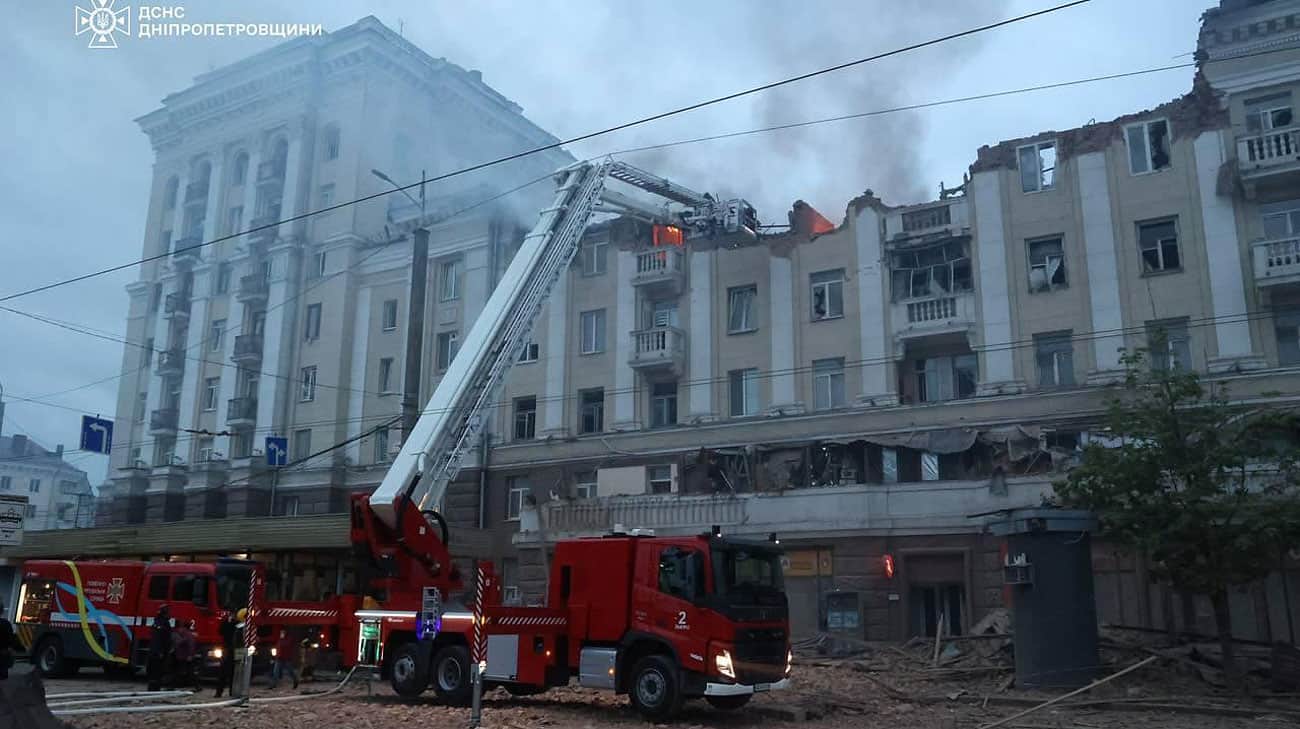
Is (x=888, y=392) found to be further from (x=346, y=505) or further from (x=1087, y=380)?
(x=346, y=505)

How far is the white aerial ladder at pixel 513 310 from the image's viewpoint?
25.9 meters

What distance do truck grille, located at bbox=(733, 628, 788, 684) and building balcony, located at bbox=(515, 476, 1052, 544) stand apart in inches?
430

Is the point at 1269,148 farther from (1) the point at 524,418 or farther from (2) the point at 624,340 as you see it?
(1) the point at 524,418

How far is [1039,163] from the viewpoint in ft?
105

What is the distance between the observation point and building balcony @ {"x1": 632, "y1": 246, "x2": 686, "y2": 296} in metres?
37.2

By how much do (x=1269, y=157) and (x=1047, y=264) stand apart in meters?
6.29

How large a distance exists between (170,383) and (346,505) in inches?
604

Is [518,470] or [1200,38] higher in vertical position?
[1200,38]

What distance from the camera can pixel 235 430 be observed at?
4812 centimetres

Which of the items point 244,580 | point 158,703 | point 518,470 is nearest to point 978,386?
point 518,470

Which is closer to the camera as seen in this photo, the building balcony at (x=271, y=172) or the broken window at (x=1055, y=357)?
the broken window at (x=1055, y=357)

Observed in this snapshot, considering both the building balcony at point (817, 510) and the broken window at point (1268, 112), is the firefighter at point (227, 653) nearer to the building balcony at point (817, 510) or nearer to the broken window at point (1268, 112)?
the building balcony at point (817, 510)

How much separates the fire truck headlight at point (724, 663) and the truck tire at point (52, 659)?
57.9ft

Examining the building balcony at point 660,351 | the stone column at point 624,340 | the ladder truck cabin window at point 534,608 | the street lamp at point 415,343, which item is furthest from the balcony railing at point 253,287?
the ladder truck cabin window at point 534,608
